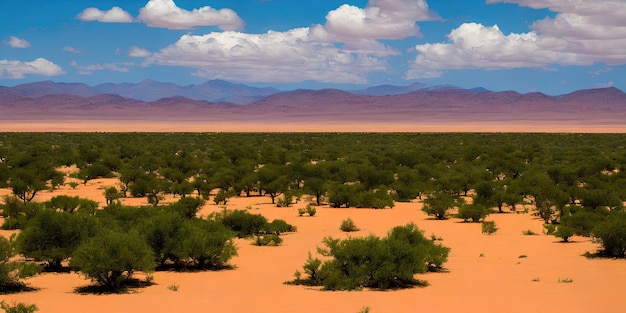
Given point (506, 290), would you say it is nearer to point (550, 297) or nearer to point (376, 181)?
point (550, 297)

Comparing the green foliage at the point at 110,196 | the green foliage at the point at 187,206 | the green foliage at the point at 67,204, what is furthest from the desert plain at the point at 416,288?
the green foliage at the point at 110,196

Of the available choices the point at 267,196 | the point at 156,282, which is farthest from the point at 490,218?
the point at 156,282

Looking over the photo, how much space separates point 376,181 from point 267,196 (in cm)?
485

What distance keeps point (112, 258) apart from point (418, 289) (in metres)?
5.71

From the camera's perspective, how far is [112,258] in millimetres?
13328

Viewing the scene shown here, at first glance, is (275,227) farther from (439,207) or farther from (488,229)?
(439,207)

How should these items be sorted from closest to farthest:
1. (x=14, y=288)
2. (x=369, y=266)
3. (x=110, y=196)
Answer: (x=14, y=288)
(x=369, y=266)
(x=110, y=196)

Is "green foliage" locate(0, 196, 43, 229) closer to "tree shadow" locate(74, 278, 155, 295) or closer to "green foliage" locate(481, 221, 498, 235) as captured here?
"tree shadow" locate(74, 278, 155, 295)

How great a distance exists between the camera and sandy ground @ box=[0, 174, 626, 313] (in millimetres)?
12500

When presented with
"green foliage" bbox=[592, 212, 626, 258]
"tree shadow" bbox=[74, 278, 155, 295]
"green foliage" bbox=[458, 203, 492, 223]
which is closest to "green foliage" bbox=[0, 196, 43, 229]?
"tree shadow" bbox=[74, 278, 155, 295]

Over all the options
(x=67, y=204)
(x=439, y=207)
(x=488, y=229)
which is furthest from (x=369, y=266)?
(x=439, y=207)

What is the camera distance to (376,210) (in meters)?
26.6

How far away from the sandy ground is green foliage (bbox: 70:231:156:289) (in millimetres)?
481

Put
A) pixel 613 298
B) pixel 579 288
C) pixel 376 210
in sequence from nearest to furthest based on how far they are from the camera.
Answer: pixel 613 298
pixel 579 288
pixel 376 210
